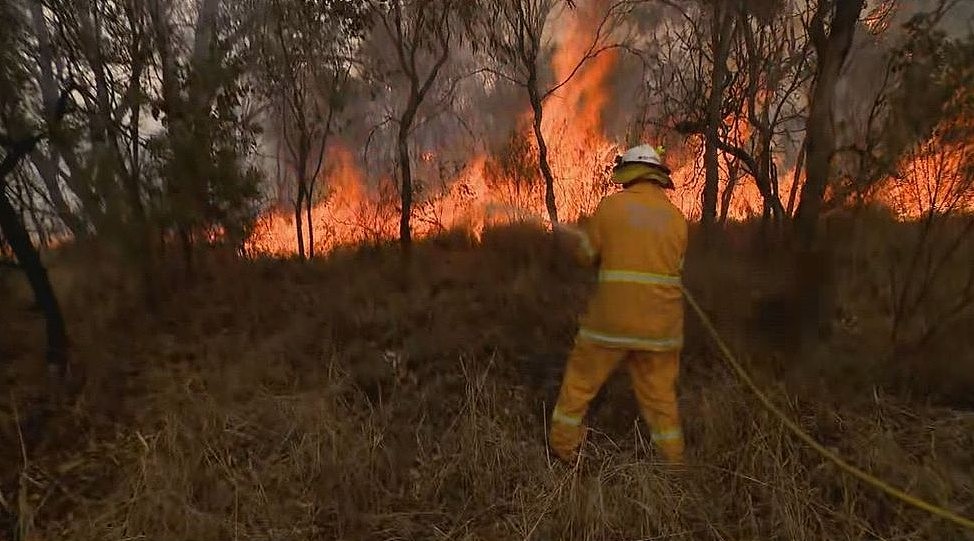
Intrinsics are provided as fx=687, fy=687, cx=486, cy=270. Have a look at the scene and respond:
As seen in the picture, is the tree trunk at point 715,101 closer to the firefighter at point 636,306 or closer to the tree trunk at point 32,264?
the firefighter at point 636,306

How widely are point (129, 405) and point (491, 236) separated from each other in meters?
5.02

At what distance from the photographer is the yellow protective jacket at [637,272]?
3.12m

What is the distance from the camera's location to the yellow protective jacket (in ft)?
10.2

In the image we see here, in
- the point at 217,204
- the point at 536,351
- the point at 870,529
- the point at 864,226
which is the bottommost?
the point at 870,529

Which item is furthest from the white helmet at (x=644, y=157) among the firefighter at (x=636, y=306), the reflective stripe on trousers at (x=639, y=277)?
the reflective stripe on trousers at (x=639, y=277)

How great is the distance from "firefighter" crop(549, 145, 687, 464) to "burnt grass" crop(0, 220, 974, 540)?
0.18m

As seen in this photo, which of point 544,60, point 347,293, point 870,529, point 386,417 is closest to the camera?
point 870,529

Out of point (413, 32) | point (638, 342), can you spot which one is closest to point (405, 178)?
point (413, 32)

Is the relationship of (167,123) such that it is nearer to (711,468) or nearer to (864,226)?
(711,468)

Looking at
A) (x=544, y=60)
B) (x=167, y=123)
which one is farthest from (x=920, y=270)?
(x=544, y=60)

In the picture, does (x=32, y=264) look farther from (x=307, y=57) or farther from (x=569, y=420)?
(x=307, y=57)

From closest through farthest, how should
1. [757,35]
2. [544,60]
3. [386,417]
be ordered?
[386,417] → [757,35] → [544,60]

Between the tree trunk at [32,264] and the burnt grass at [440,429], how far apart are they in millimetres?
169

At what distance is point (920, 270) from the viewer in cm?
467
